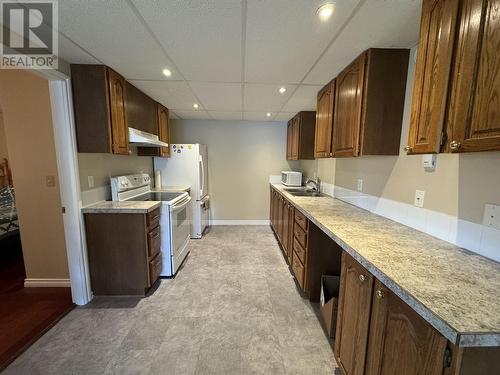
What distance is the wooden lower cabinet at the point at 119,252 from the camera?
2.05 metres

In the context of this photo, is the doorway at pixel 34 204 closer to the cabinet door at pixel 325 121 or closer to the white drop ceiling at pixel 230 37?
the white drop ceiling at pixel 230 37

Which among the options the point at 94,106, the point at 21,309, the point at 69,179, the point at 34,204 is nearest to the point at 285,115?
the point at 94,106

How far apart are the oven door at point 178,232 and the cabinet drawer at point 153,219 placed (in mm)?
159

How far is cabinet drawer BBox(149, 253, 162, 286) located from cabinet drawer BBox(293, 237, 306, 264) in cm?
159

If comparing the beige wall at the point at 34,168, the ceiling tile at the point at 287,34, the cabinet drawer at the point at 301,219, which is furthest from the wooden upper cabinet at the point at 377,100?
the beige wall at the point at 34,168

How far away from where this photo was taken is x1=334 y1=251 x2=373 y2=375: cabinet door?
1.05m

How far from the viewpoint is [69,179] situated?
1888mm

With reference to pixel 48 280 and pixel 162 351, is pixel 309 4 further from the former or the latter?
pixel 48 280

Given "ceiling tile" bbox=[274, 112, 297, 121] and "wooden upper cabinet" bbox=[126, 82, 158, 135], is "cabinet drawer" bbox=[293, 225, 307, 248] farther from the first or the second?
"wooden upper cabinet" bbox=[126, 82, 158, 135]

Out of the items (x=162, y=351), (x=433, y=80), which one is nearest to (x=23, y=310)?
(x=162, y=351)

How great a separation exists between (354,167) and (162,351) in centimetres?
242

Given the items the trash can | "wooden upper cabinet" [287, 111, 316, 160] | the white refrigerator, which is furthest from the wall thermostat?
the white refrigerator

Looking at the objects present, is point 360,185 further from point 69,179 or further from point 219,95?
point 69,179

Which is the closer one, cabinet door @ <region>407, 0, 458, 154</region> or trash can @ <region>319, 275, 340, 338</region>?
cabinet door @ <region>407, 0, 458, 154</region>
